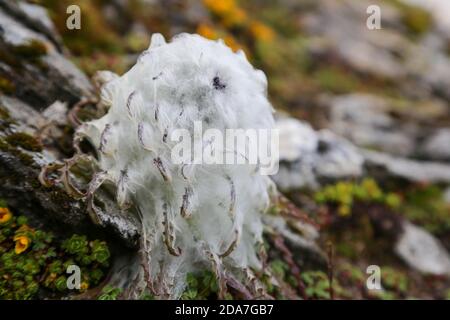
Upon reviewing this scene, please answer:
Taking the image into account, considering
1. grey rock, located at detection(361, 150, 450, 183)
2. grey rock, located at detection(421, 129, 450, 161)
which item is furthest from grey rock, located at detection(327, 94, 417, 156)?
grey rock, located at detection(361, 150, 450, 183)

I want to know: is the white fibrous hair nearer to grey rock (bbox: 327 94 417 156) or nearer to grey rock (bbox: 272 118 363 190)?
grey rock (bbox: 272 118 363 190)

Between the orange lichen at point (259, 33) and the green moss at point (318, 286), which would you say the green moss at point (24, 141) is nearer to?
the green moss at point (318, 286)

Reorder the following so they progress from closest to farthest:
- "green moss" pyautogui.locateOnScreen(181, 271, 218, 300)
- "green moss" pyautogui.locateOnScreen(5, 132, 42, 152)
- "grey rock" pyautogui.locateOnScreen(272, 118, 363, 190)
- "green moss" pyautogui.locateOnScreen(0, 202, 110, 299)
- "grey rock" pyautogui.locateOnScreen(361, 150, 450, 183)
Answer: "green moss" pyautogui.locateOnScreen(0, 202, 110, 299), "green moss" pyautogui.locateOnScreen(181, 271, 218, 300), "green moss" pyautogui.locateOnScreen(5, 132, 42, 152), "grey rock" pyautogui.locateOnScreen(272, 118, 363, 190), "grey rock" pyautogui.locateOnScreen(361, 150, 450, 183)

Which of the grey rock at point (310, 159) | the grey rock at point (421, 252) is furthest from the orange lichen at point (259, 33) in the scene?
the grey rock at point (421, 252)

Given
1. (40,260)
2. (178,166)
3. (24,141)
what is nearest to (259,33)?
(24,141)
